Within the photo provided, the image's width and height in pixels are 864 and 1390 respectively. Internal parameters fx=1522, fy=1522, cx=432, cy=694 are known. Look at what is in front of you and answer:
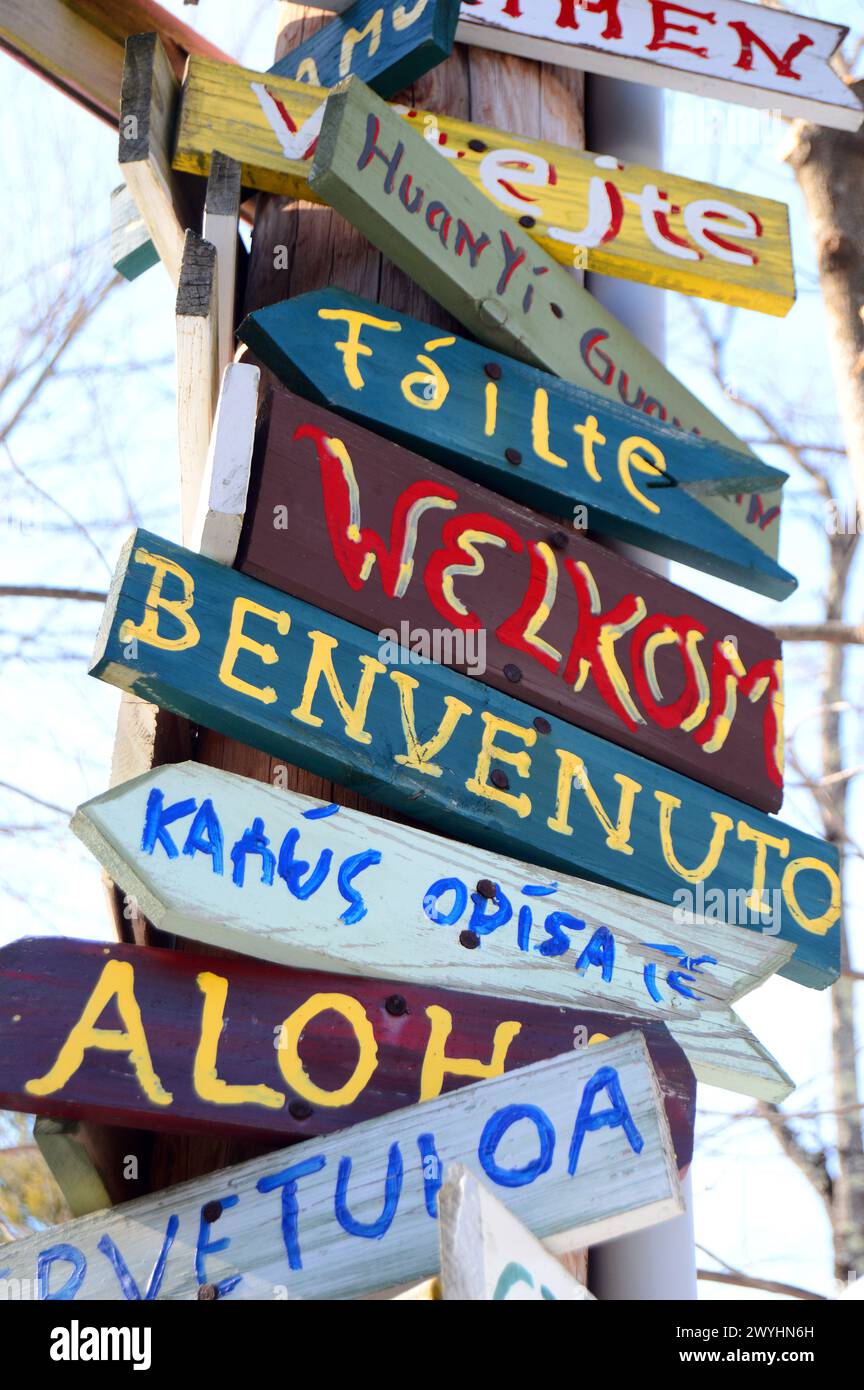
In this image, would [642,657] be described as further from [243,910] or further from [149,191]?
[149,191]

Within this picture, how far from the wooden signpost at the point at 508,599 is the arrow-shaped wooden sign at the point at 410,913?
0.26 meters

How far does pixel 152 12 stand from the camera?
2492mm

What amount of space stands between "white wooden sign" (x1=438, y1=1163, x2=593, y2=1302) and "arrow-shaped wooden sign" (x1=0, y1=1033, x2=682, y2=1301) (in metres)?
0.22

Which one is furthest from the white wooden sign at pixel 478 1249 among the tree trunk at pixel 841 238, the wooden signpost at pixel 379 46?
the tree trunk at pixel 841 238

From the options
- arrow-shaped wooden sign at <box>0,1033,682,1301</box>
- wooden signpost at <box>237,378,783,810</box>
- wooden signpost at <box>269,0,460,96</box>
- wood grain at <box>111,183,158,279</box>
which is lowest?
arrow-shaped wooden sign at <box>0,1033,682,1301</box>

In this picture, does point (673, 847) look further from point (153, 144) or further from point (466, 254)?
point (153, 144)

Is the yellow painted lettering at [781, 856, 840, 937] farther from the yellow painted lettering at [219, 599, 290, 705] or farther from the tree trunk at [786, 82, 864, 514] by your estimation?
the tree trunk at [786, 82, 864, 514]

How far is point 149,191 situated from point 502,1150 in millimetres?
1476

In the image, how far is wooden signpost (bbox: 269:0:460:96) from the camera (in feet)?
7.45

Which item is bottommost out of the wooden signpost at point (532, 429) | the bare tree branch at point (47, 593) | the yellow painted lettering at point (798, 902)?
the yellow painted lettering at point (798, 902)

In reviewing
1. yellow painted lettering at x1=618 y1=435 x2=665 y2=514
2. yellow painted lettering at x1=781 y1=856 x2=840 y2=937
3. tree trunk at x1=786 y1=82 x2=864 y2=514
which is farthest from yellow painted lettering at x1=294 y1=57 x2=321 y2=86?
tree trunk at x1=786 y1=82 x2=864 y2=514

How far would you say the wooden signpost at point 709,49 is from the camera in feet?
8.36

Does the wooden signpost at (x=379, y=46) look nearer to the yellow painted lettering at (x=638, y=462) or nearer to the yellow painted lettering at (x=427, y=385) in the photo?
the yellow painted lettering at (x=427, y=385)
